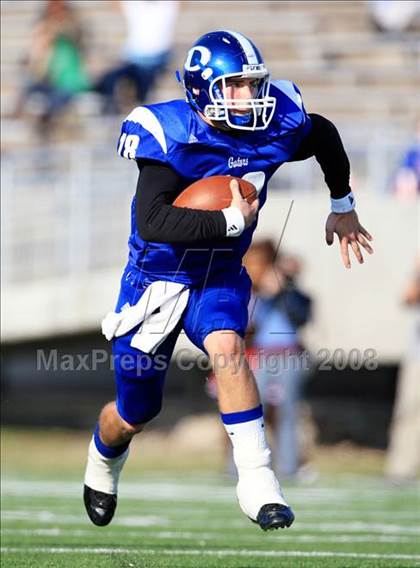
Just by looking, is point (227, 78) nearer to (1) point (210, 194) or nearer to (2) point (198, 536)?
(1) point (210, 194)

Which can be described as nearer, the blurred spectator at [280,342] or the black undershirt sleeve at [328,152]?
the black undershirt sleeve at [328,152]

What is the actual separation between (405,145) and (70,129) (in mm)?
4066

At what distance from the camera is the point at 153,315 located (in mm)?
4926

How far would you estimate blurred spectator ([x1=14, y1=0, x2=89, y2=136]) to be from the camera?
13.8 metres

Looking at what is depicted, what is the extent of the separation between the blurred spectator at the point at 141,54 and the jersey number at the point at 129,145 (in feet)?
29.0

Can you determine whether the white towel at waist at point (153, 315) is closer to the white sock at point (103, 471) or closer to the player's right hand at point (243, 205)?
the player's right hand at point (243, 205)

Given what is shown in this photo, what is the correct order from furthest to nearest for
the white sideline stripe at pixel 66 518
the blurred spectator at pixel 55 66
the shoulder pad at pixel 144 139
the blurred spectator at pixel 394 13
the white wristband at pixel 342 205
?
1. the blurred spectator at pixel 394 13
2. the blurred spectator at pixel 55 66
3. the white sideline stripe at pixel 66 518
4. the white wristband at pixel 342 205
5. the shoulder pad at pixel 144 139

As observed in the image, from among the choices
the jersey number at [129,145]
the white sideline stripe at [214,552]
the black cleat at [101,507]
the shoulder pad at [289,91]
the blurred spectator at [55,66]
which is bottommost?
the blurred spectator at [55,66]

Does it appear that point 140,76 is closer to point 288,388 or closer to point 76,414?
point 76,414

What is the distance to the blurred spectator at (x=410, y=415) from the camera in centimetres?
989

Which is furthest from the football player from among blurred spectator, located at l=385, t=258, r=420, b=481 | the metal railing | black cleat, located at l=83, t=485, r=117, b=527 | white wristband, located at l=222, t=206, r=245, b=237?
the metal railing

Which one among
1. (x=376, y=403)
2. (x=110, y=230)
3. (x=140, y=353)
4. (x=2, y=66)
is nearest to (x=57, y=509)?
(x=140, y=353)

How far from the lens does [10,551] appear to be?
5.36 m

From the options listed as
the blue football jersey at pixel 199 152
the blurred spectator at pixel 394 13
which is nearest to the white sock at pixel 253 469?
the blue football jersey at pixel 199 152
